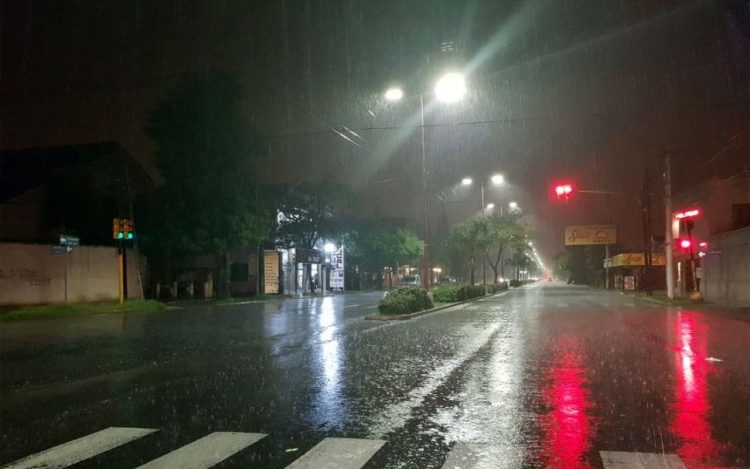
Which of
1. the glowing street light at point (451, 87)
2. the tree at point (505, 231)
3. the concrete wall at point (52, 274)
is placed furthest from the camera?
the tree at point (505, 231)

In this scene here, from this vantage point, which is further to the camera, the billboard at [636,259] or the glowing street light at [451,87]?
the billboard at [636,259]

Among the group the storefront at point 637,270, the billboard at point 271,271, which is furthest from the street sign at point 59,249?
the storefront at point 637,270

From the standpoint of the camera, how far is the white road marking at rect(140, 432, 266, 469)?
543 centimetres

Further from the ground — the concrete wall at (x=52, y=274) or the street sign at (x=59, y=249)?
the street sign at (x=59, y=249)

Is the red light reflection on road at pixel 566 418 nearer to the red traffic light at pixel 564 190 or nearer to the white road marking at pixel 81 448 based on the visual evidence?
the white road marking at pixel 81 448

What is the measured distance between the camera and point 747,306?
30.2 metres

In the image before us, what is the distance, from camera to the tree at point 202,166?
36000 millimetres

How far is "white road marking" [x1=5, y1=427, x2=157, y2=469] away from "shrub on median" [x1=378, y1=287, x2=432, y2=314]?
17.6 m

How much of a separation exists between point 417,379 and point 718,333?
39.3ft

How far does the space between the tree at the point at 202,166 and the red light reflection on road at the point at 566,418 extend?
93.5 ft

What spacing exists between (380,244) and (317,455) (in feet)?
200

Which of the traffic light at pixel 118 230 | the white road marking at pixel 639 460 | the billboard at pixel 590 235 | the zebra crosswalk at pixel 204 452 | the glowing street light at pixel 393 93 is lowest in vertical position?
the white road marking at pixel 639 460

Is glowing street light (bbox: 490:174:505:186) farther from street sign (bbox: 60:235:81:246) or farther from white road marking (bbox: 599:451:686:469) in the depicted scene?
white road marking (bbox: 599:451:686:469)

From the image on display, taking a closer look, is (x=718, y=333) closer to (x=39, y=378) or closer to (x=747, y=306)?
(x=747, y=306)
